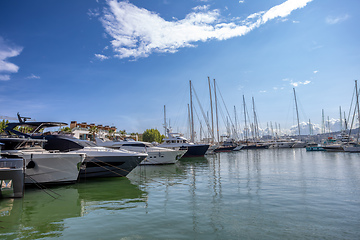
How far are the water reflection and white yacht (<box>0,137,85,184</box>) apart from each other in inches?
27.8

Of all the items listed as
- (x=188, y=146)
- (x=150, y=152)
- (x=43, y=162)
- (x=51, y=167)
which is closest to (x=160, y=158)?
(x=150, y=152)

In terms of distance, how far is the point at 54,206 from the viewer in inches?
400

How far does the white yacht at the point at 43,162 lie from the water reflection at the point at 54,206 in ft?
2.32

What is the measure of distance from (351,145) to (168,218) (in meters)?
59.8

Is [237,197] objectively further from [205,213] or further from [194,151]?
[194,151]

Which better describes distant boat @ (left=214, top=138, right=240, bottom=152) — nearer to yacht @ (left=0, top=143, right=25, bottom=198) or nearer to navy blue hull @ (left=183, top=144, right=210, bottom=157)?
navy blue hull @ (left=183, top=144, right=210, bottom=157)

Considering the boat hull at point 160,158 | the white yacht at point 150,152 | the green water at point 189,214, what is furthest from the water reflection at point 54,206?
the boat hull at point 160,158

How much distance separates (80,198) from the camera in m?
11.7

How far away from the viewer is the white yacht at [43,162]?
1367 centimetres

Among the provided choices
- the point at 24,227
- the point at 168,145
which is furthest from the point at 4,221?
the point at 168,145

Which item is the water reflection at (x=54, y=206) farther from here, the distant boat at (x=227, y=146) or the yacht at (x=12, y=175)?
the distant boat at (x=227, y=146)

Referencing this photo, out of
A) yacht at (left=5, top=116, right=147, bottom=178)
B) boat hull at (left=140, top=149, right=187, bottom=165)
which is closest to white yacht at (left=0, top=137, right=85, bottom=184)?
yacht at (left=5, top=116, right=147, bottom=178)

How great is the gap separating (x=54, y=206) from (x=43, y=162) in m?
4.80

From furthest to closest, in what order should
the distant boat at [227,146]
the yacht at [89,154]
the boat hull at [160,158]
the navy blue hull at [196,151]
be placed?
the distant boat at [227,146]
the navy blue hull at [196,151]
the boat hull at [160,158]
the yacht at [89,154]
